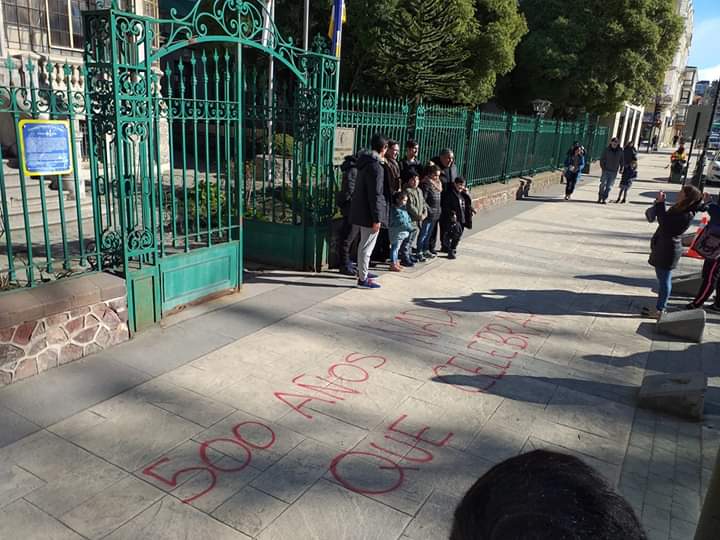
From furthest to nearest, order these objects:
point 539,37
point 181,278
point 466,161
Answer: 1. point 539,37
2. point 466,161
3. point 181,278

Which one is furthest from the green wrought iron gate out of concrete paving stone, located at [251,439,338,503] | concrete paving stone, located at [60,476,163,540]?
concrete paving stone, located at [251,439,338,503]

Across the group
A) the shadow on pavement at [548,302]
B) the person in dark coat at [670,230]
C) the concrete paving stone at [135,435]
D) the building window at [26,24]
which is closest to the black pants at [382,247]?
the shadow on pavement at [548,302]

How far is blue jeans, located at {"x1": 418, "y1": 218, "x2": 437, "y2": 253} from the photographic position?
8734 millimetres

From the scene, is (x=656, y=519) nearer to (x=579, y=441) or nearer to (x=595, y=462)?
(x=595, y=462)

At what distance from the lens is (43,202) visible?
4.64 meters

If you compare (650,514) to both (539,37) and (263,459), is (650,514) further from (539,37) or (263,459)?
(539,37)

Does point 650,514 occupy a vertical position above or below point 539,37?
below

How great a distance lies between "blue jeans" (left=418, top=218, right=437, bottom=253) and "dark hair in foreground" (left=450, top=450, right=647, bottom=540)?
307 inches

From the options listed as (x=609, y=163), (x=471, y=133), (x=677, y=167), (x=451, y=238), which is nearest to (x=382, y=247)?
(x=451, y=238)

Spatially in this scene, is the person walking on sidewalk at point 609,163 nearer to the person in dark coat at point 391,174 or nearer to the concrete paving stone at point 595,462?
the person in dark coat at point 391,174

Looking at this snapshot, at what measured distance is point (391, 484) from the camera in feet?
11.7

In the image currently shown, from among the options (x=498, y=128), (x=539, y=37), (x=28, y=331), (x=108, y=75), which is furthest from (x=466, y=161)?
(x=539, y=37)

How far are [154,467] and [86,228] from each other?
700cm

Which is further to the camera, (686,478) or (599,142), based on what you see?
(599,142)
